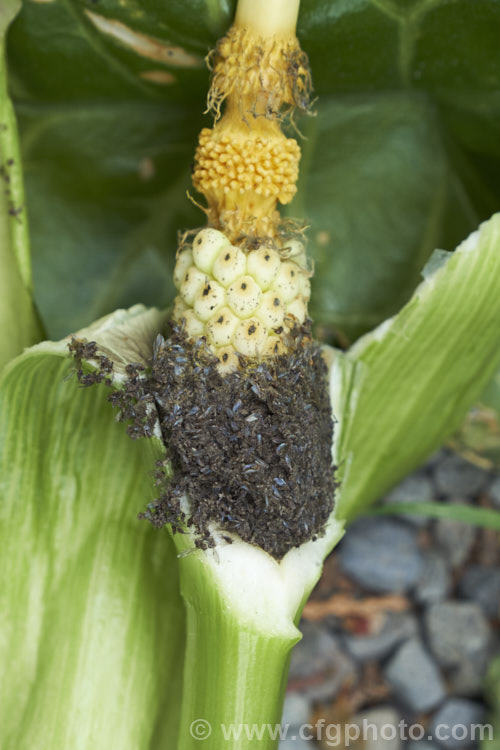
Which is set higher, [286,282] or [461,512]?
[286,282]

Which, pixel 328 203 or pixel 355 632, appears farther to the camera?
pixel 355 632

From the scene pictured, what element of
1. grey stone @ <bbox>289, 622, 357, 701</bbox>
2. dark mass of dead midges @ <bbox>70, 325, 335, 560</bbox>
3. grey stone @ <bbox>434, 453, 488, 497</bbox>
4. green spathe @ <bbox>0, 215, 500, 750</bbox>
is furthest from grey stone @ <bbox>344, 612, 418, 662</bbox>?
dark mass of dead midges @ <bbox>70, 325, 335, 560</bbox>

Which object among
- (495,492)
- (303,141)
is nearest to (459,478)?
(495,492)

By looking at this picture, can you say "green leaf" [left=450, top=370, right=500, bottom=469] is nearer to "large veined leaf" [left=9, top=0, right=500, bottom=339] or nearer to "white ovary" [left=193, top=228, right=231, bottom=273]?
"large veined leaf" [left=9, top=0, right=500, bottom=339]

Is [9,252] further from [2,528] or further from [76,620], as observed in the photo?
[76,620]

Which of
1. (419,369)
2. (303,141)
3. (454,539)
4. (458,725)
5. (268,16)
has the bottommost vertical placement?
(458,725)

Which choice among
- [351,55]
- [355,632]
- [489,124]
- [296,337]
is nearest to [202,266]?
[296,337]

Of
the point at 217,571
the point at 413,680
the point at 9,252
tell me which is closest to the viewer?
the point at 217,571

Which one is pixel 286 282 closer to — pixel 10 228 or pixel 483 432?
pixel 10 228
